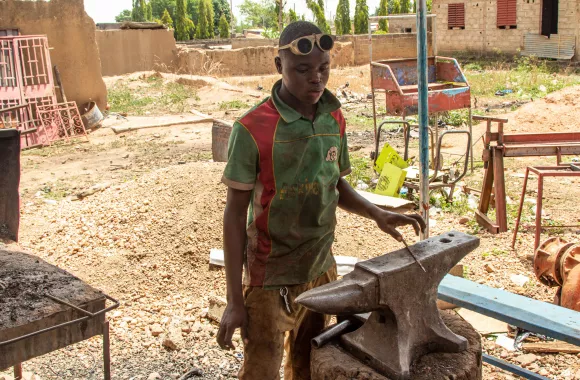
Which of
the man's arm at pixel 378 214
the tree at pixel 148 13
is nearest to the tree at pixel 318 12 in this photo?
the tree at pixel 148 13

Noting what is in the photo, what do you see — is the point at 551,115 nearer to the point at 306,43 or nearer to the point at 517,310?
the point at 517,310

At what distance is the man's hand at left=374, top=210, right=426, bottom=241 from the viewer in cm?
231

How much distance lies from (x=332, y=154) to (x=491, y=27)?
74.8 feet

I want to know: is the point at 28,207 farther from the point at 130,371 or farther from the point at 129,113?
the point at 129,113

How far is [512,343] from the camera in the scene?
13.4ft

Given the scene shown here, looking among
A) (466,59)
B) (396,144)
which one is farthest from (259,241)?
(466,59)

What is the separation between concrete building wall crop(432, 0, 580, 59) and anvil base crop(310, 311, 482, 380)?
21037 mm

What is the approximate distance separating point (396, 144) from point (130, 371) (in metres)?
7.48

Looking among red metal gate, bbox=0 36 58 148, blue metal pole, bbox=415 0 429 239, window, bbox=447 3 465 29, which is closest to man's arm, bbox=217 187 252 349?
blue metal pole, bbox=415 0 429 239

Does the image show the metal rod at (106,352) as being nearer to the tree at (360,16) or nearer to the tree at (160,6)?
the tree at (360,16)

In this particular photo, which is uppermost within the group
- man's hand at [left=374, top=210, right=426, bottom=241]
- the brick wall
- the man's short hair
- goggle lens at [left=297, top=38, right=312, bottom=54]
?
the brick wall

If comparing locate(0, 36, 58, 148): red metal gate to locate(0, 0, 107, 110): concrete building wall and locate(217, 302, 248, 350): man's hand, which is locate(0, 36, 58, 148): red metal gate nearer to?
locate(0, 0, 107, 110): concrete building wall

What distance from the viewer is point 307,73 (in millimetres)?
2211

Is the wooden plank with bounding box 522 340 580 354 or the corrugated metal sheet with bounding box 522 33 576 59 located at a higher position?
the corrugated metal sheet with bounding box 522 33 576 59
